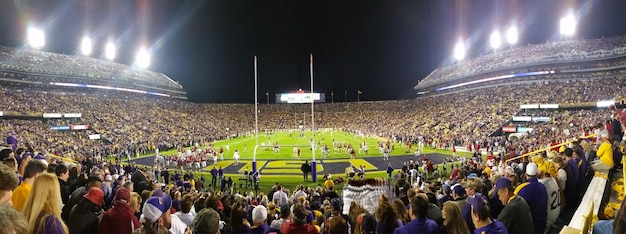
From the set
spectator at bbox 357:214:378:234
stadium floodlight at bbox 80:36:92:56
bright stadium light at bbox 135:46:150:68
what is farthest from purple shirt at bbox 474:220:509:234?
bright stadium light at bbox 135:46:150:68

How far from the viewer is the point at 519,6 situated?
6850cm

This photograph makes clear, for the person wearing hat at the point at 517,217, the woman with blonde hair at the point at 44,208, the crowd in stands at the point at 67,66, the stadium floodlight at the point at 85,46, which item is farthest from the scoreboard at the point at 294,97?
the woman with blonde hair at the point at 44,208

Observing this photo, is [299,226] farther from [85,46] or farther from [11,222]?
[85,46]

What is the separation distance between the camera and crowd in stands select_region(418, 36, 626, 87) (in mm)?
50375

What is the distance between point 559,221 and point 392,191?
3911mm

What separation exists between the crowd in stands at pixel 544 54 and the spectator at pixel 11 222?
62542 millimetres

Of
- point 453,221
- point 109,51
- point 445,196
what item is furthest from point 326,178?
point 109,51

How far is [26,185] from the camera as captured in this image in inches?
177

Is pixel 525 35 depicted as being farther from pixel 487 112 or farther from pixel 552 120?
pixel 552 120

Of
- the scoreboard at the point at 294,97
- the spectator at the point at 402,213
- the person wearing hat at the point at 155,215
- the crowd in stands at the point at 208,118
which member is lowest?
the spectator at the point at 402,213

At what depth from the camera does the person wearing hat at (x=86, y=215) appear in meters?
4.11

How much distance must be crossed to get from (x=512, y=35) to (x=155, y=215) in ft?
249

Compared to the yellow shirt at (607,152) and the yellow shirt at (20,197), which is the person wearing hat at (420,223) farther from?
the yellow shirt at (607,152)

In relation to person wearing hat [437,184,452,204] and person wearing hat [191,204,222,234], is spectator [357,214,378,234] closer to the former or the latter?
person wearing hat [191,204,222,234]
